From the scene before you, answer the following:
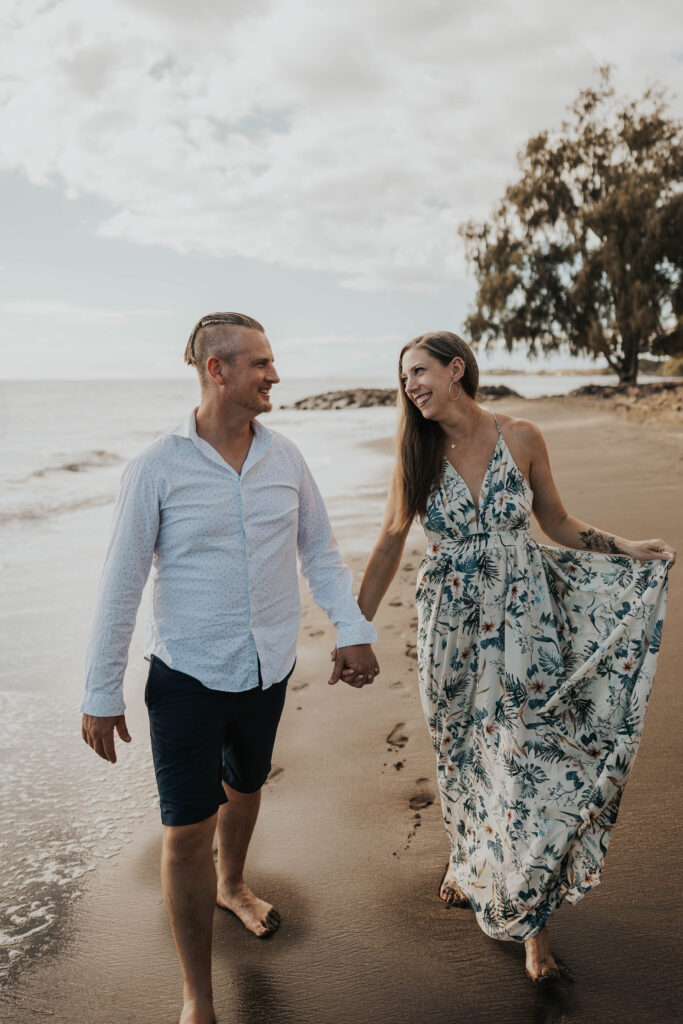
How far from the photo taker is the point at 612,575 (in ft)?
9.04

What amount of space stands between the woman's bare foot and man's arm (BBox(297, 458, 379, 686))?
3.06 feet

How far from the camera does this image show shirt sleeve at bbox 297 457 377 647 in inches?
107

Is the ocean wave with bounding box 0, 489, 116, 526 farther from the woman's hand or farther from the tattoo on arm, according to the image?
the woman's hand

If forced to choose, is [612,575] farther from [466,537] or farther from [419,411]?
[419,411]

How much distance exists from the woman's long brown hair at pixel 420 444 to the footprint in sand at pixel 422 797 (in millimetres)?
1239

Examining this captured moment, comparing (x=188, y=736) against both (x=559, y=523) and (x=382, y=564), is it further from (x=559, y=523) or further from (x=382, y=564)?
(x=559, y=523)

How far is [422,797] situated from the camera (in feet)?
11.1

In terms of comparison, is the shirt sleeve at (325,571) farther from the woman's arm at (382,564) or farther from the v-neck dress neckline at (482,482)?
the v-neck dress neckline at (482,482)

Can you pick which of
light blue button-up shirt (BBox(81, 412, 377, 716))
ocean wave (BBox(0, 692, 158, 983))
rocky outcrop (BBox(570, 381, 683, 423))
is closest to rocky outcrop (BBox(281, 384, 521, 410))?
rocky outcrop (BBox(570, 381, 683, 423))

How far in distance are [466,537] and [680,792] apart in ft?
4.81

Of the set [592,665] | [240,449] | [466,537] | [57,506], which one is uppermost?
[240,449]

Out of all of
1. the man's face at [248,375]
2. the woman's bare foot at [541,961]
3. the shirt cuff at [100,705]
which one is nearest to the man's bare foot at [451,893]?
the woman's bare foot at [541,961]

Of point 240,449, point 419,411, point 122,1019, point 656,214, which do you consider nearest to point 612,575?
point 419,411

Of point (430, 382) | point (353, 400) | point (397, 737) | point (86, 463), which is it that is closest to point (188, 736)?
point (430, 382)
